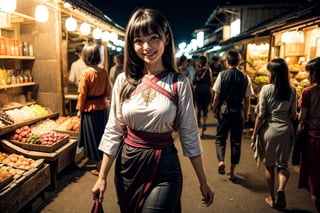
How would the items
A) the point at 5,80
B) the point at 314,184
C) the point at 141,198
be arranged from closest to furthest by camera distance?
the point at 141,198 → the point at 314,184 → the point at 5,80

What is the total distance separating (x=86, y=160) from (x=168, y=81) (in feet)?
16.3

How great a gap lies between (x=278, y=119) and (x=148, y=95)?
2915 mm

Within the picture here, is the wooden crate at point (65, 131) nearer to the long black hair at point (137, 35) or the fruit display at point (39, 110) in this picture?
the fruit display at point (39, 110)

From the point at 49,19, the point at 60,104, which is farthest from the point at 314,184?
the point at 49,19

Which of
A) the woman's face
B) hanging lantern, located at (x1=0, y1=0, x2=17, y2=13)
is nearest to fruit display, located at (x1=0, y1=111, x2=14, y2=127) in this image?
hanging lantern, located at (x1=0, y1=0, x2=17, y2=13)

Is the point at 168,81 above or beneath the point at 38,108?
above

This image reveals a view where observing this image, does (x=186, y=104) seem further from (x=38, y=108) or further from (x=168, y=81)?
(x=38, y=108)

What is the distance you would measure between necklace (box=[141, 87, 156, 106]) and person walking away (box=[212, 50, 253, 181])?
3.48 metres

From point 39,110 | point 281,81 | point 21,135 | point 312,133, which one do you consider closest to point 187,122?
point 281,81

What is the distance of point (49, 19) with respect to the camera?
21.6 feet

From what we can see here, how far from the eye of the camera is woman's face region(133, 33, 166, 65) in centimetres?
206

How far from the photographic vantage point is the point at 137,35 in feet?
6.86

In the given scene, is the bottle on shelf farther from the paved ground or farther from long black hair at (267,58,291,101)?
long black hair at (267,58,291,101)

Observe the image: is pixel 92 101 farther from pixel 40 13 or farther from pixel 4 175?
pixel 40 13
